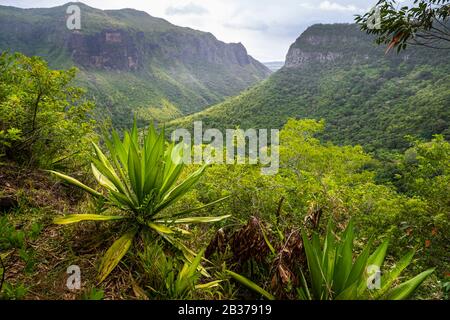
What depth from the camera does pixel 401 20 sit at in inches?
137

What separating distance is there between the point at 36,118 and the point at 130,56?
129574mm

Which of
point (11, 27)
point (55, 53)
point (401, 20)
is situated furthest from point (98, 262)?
point (11, 27)

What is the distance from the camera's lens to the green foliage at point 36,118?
3.10m

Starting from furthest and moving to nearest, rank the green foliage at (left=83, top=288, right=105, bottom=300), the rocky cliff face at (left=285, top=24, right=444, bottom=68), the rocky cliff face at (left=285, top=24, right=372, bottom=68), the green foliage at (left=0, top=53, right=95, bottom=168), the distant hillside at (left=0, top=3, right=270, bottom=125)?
1. the distant hillside at (left=0, top=3, right=270, bottom=125)
2. the rocky cliff face at (left=285, top=24, right=372, bottom=68)
3. the rocky cliff face at (left=285, top=24, right=444, bottom=68)
4. the green foliage at (left=0, top=53, right=95, bottom=168)
5. the green foliage at (left=83, top=288, right=105, bottom=300)

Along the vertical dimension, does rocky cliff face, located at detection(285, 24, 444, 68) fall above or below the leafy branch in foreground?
above

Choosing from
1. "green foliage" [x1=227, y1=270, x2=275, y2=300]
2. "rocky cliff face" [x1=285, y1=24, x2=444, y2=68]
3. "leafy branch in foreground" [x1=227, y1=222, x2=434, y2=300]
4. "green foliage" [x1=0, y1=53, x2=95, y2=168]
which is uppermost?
"rocky cliff face" [x1=285, y1=24, x2=444, y2=68]

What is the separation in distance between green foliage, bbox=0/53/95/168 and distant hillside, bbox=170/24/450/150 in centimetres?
3103

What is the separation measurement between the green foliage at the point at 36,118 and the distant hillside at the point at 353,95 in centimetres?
3103

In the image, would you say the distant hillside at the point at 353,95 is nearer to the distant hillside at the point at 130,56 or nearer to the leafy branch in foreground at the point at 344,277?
the distant hillside at the point at 130,56

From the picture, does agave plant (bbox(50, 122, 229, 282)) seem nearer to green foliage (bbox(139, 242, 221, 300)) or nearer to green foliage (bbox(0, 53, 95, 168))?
green foliage (bbox(139, 242, 221, 300))

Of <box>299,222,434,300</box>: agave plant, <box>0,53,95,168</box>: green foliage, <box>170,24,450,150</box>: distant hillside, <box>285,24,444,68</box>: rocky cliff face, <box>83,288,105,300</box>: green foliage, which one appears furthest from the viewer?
<box>285,24,444,68</box>: rocky cliff face

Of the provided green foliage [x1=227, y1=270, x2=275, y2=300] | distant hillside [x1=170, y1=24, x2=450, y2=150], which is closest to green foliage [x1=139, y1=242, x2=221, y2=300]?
green foliage [x1=227, y1=270, x2=275, y2=300]

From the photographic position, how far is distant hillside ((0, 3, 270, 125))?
10119 centimetres

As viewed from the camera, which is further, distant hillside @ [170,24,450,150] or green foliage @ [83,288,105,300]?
distant hillside @ [170,24,450,150]
